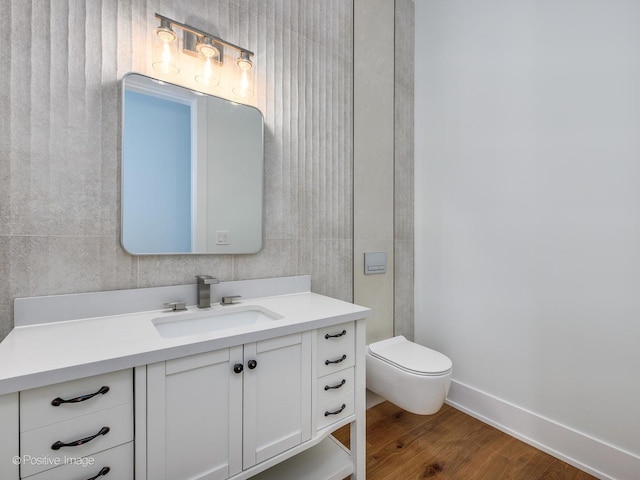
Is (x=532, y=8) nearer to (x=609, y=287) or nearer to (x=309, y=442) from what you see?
(x=609, y=287)

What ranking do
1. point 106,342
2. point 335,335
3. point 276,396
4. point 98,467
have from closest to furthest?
point 98,467 → point 106,342 → point 276,396 → point 335,335

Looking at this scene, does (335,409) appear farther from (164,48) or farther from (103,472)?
(164,48)

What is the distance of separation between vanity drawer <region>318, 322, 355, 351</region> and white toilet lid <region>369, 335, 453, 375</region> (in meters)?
0.53

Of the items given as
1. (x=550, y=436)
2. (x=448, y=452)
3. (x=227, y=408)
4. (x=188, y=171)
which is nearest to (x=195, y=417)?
(x=227, y=408)

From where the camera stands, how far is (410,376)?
1628 millimetres

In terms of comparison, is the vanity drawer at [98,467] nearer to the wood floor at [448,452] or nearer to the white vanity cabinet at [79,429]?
the white vanity cabinet at [79,429]

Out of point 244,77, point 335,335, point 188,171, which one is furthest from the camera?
point 244,77

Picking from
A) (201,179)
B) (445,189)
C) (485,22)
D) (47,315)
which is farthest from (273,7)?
(47,315)

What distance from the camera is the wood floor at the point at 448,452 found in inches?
59.5

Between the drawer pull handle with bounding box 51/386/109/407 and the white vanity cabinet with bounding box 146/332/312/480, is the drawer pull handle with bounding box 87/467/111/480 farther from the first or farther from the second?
the drawer pull handle with bounding box 51/386/109/407

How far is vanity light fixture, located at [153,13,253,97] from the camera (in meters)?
1.34

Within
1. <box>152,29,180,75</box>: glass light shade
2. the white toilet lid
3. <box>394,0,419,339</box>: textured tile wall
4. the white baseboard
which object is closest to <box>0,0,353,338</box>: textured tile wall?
<box>152,29,180,75</box>: glass light shade

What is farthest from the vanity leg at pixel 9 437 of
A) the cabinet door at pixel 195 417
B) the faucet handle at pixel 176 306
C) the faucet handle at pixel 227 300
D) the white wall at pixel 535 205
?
the white wall at pixel 535 205

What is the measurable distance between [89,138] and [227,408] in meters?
1.12
